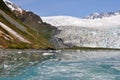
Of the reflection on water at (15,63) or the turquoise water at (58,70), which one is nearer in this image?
the turquoise water at (58,70)

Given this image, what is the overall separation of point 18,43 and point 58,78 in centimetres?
15940

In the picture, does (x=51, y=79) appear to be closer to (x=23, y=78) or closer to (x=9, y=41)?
(x=23, y=78)

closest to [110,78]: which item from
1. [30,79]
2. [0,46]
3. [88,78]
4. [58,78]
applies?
[88,78]

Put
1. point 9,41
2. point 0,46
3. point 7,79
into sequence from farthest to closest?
point 9,41 < point 0,46 < point 7,79

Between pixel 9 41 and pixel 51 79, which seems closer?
pixel 51 79

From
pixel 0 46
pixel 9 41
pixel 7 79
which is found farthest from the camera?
pixel 9 41

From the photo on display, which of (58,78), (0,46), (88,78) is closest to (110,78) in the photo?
(88,78)

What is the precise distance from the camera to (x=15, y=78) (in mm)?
40688

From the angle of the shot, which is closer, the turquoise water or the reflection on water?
the turquoise water

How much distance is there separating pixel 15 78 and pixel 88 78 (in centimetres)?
824

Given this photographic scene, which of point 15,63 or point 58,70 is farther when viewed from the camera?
point 15,63

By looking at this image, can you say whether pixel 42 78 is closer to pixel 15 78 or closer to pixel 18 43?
pixel 15 78

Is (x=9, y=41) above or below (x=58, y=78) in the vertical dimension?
above

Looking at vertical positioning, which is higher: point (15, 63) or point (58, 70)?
point (15, 63)
